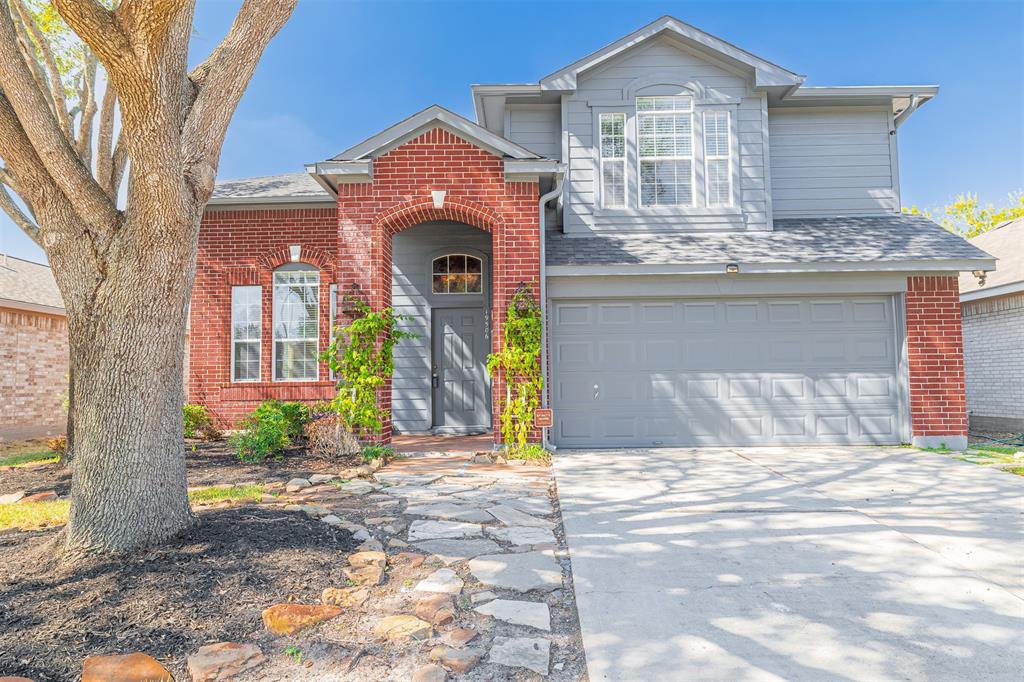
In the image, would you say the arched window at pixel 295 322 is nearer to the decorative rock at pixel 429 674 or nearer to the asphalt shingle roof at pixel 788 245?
the asphalt shingle roof at pixel 788 245

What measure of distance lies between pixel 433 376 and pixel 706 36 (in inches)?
282

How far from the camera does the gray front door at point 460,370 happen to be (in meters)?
9.87

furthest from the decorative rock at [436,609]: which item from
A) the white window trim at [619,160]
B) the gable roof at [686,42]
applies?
the gable roof at [686,42]

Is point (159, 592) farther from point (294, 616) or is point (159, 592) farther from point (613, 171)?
point (613, 171)

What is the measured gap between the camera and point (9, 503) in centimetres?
517

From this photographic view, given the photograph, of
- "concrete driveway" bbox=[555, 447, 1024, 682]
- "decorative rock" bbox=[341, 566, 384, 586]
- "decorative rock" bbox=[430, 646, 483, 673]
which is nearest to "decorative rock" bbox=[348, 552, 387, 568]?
"decorative rock" bbox=[341, 566, 384, 586]

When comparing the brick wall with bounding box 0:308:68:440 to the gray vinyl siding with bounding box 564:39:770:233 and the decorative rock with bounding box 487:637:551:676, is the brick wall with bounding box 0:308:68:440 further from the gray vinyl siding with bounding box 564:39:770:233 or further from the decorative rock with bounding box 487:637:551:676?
the decorative rock with bounding box 487:637:551:676

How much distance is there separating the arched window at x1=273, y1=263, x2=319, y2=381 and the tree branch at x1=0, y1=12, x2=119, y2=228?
257 inches

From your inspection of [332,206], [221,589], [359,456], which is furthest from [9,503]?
[332,206]

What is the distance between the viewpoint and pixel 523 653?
2.45m

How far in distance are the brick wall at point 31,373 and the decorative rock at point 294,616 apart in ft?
33.2

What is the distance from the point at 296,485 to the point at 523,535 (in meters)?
2.78

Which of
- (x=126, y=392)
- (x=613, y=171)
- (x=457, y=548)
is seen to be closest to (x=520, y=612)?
(x=457, y=548)

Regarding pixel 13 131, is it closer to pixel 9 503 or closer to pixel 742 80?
pixel 9 503
